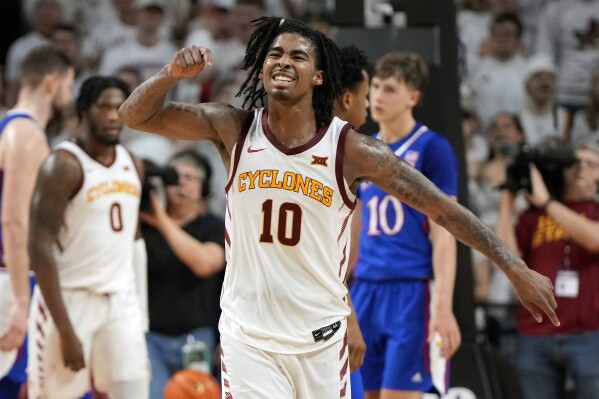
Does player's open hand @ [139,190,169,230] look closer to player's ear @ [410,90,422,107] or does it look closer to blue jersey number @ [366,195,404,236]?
blue jersey number @ [366,195,404,236]

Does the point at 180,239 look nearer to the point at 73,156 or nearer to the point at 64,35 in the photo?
the point at 73,156

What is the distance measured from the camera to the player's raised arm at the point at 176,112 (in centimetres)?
441

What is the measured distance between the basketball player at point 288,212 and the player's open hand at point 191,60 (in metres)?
0.22

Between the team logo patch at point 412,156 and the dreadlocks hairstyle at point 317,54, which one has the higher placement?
the dreadlocks hairstyle at point 317,54

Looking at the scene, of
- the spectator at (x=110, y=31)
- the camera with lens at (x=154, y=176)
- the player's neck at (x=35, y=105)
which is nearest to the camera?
the player's neck at (x=35, y=105)

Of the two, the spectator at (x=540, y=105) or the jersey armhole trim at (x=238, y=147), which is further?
the spectator at (x=540, y=105)

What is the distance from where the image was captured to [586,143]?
8.18 metres

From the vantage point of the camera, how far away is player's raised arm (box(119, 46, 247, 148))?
174 inches

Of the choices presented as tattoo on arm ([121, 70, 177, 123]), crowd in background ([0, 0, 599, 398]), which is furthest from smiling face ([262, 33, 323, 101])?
crowd in background ([0, 0, 599, 398])

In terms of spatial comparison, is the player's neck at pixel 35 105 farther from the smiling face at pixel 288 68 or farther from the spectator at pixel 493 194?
the spectator at pixel 493 194

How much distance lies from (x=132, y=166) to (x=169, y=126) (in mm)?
2089

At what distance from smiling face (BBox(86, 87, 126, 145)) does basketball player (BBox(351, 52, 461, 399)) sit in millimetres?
1499

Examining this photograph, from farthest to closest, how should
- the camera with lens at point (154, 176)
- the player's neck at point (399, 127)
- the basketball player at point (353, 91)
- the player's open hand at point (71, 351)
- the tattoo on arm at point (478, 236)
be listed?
the camera with lens at point (154, 176) < the player's neck at point (399, 127) < the player's open hand at point (71, 351) < the basketball player at point (353, 91) < the tattoo on arm at point (478, 236)

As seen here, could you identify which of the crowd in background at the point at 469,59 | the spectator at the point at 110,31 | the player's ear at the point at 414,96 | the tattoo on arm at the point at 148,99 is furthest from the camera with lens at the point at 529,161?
the spectator at the point at 110,31
